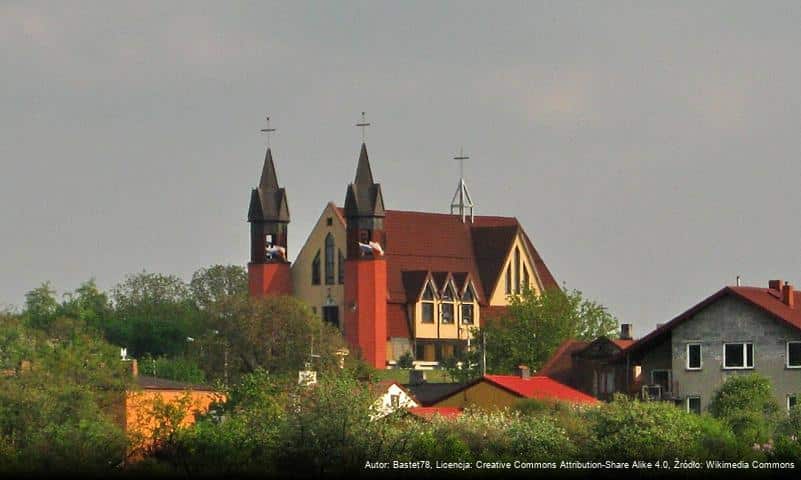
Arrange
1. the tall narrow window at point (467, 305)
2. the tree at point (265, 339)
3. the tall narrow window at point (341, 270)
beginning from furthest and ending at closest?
the tall narrow window at point (467, 305)
the tall narrow window at point (341, 270)
the tree at point (265, 339)

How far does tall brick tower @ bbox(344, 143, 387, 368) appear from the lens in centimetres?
15738

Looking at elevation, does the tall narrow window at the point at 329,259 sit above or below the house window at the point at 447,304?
above

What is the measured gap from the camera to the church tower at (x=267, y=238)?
543 feet

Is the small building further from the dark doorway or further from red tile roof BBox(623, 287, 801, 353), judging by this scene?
the dark doorway

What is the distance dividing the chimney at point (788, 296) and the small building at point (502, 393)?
8669 millimetres

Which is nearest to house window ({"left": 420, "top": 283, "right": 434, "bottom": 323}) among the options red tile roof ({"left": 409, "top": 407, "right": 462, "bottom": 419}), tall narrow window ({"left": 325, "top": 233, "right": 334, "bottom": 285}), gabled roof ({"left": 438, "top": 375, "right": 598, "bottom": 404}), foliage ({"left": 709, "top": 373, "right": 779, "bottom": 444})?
tall narrow window ({"left": 325, "top": 233, "right": 334, "bottom": 285})

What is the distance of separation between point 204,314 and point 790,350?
6345 cm

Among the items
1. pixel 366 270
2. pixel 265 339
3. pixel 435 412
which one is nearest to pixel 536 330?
pixel 265 339

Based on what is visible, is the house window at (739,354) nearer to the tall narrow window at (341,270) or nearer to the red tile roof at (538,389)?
the red tile roof at (538,389)

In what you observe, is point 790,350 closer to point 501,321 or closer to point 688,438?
point 688,438

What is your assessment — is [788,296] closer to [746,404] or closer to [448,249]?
[746,404]

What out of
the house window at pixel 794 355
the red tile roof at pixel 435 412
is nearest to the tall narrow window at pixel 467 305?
the house window at pixel 794 355

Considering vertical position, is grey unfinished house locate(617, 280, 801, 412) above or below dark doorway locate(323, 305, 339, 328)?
below

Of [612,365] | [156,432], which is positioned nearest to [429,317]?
[612,365]
